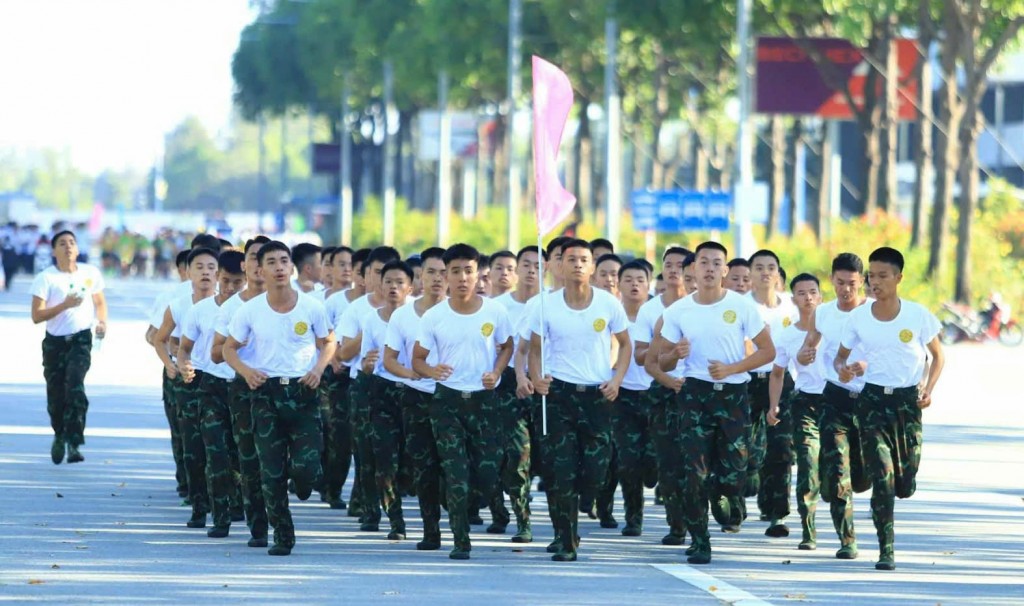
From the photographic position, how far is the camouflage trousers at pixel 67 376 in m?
17.2

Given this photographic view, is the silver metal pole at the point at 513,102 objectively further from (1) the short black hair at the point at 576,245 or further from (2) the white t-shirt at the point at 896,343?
(2) the white t-shirt at the point at 896,343

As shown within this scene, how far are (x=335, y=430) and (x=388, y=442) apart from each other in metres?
1.83

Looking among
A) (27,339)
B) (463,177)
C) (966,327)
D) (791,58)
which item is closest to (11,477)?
(27,339)

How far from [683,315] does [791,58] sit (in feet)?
103

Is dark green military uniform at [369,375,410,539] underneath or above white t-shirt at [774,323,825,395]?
underneath

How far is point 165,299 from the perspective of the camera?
14.9 metres

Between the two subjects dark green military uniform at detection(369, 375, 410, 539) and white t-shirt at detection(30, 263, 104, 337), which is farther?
white t-shirt at detection(30, 263, 104, 337)

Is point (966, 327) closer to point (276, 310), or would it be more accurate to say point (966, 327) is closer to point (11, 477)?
point (11, 477)

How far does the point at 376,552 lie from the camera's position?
12.7 metres

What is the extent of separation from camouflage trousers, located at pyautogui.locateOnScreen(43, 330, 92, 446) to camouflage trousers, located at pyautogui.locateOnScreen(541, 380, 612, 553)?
5.71 m

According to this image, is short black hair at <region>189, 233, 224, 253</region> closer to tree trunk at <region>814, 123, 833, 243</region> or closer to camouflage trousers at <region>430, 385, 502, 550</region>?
camouflage trousers at <region>430, 385, 502, 550</region>

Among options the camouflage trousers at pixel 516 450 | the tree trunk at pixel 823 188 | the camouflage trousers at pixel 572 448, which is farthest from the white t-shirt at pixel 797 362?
the tree trunk at pixel 823 188

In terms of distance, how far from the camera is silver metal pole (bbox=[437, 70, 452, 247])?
61531 mm

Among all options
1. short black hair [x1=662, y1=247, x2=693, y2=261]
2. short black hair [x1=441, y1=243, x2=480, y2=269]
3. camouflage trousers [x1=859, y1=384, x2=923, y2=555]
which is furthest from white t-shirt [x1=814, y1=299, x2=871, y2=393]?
short black hair [x1=441, y1=243, x2=480, y2=269]
